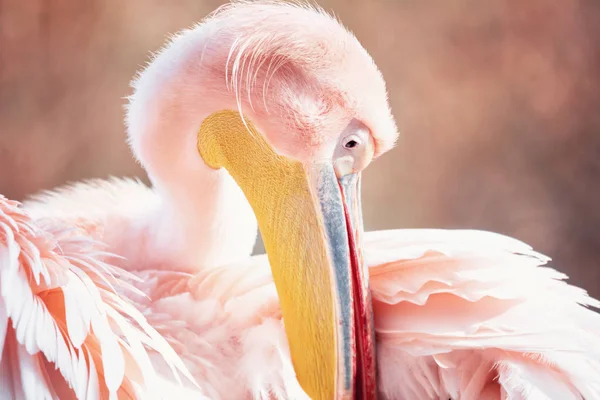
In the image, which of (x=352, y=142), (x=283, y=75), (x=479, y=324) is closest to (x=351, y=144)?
(x=352, y=142)

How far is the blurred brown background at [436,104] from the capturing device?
225 centimetres

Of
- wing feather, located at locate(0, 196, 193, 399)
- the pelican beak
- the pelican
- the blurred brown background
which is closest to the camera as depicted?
wing feather, located at locate(0, 196, 193, 399)

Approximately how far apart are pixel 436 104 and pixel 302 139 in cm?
150

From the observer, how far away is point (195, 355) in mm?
991

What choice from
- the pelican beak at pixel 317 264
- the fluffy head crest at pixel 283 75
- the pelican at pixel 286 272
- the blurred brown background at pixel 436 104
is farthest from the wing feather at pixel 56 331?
the blurred brown background at pixel 436 104

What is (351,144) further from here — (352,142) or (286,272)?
(286,272)

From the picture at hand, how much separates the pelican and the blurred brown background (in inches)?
47.7

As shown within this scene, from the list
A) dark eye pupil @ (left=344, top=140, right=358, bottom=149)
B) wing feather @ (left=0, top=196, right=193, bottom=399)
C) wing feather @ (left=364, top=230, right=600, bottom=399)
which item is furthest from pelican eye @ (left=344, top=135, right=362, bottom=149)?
wing feather @ (left=0, top=196, right=193, bottom=399)

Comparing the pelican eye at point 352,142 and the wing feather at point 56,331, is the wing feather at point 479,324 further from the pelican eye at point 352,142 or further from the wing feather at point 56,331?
the wing feather at point 56,331

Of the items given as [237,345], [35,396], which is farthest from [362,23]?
[35,396]

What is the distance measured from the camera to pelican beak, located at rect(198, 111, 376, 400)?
3.16 feet

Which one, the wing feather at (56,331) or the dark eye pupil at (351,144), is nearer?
the wing feather at (56,331)

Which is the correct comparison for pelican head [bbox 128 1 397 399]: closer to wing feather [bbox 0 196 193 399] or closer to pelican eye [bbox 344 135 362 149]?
pelican eye [bbox 344 135 362 149]

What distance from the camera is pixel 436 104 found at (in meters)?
2.43
